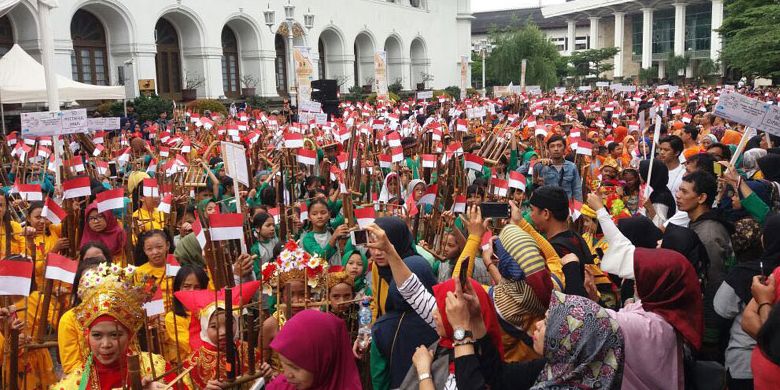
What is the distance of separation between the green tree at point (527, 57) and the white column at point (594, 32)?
23.6 meters

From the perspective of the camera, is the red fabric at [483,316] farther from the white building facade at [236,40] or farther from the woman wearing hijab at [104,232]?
the white building facade at [236,40]

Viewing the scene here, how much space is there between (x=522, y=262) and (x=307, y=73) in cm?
1131

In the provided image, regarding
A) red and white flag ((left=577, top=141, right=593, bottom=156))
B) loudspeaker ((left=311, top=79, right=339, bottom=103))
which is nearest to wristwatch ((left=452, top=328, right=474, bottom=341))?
red and white flag ((left=577, top=141, right=593, bottom=156))

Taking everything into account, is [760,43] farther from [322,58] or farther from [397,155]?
[322,58]

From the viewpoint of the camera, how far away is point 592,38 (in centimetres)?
6244

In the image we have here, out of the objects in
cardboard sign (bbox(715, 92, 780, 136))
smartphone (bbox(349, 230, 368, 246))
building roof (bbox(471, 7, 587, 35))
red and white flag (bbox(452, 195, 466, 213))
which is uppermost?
building roof (bbox(471, 7, 587, 35))

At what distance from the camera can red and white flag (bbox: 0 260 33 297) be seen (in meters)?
3.21

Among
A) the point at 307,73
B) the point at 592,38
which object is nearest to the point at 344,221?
the point at 307,73

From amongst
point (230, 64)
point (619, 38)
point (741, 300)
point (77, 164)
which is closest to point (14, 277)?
point (741, 300)

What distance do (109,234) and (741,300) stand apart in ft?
13.6

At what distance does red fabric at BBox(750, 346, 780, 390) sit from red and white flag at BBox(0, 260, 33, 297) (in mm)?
2951

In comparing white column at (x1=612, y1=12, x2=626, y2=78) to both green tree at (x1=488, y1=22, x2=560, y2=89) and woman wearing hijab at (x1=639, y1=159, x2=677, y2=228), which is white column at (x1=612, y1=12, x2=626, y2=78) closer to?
green tree at (x1=488, y1=22, x2=560, y2=89)

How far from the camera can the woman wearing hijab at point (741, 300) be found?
3170 mm

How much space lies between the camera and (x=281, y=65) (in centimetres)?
3209
